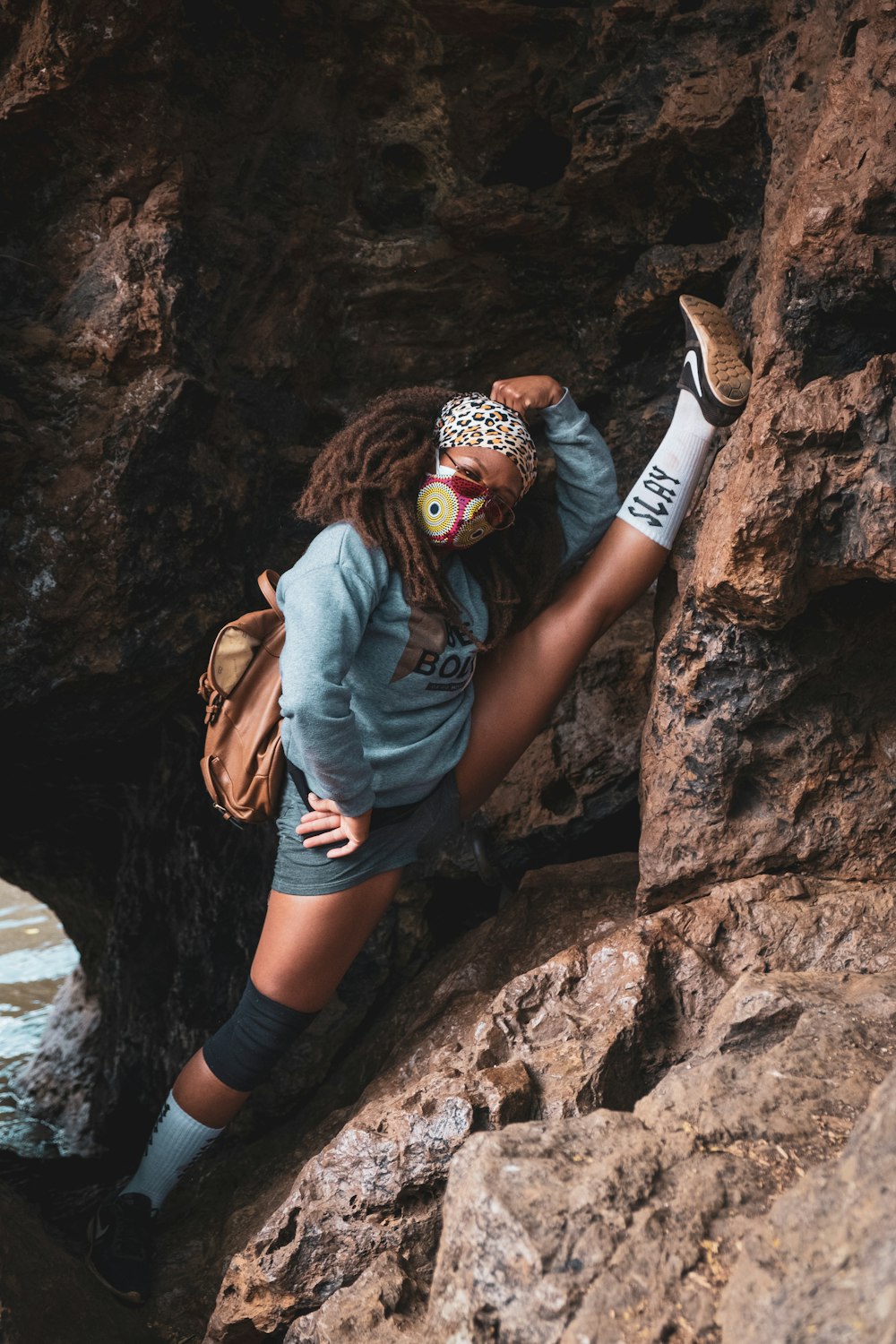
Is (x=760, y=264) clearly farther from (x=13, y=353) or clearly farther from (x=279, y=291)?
(x=13, y=353)

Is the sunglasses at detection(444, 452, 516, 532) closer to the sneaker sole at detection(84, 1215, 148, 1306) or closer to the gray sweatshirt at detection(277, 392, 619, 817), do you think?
the gray sweatshirt at detection(277, 392, 619, 817)

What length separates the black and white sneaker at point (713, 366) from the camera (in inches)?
90.3

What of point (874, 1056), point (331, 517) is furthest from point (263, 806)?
point (874, 1056)

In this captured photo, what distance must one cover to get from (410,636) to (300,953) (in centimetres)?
71

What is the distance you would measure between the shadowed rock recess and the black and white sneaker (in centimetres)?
10

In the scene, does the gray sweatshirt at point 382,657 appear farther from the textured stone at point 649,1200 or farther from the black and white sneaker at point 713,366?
the textured stone at point 649,1200

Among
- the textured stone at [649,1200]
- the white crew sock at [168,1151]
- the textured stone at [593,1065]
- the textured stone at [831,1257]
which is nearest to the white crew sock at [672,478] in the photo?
the textured stone at [593,1065]

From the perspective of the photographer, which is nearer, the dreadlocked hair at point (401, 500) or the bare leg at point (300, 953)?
the dreadlocked hair at point (401, 500)

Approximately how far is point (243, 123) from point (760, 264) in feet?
4.28

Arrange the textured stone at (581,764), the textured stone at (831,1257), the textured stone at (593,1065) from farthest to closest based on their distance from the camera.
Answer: the textured stone at (581,764)
the textured stone at (593,1065)
the textured stone at (831,1257)

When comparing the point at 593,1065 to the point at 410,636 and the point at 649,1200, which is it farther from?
the point at 410,636

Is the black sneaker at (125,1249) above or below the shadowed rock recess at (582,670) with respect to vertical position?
below

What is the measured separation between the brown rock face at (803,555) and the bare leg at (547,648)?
129 mm

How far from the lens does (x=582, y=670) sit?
3.01 m
